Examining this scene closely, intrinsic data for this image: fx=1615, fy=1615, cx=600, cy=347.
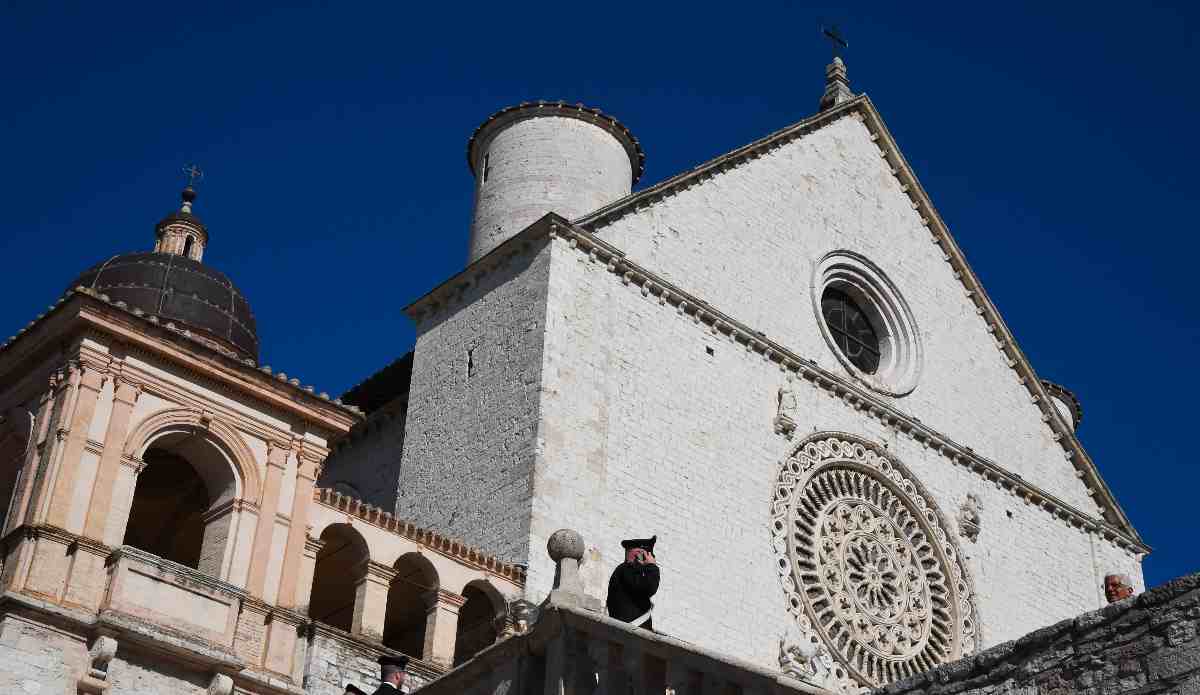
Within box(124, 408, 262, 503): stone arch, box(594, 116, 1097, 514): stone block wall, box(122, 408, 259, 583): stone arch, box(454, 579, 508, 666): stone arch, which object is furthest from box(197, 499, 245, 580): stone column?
box(594, 116, 1097, 514): stone block wall

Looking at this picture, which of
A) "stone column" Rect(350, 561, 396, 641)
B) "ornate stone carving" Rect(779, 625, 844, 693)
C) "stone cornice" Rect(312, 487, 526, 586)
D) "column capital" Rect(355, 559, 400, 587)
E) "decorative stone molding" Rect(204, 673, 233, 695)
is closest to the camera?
"decorative stone molding" Rect(204, 673, 233, 695)

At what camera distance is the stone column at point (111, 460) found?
13875mm

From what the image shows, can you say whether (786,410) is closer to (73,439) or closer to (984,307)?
(984,307)

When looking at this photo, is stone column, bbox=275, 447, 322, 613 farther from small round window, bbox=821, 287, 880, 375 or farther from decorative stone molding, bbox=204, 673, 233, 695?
small round window, bbox=821, 287, 880, 375

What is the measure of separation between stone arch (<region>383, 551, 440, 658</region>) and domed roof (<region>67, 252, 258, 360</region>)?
283 centimetres

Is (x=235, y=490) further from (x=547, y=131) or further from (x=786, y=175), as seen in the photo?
(x=786, y=175)

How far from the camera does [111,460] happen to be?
14.2 metres

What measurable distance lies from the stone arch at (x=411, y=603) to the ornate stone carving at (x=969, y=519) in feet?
25.6

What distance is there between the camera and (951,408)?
22781 mm

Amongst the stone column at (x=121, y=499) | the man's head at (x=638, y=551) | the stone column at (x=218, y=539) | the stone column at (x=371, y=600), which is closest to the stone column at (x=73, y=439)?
the stone column at (x=121, y=499)

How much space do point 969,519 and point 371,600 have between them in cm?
946

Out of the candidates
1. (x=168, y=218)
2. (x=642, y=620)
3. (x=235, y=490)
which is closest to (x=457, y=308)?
(x=168, y=218)

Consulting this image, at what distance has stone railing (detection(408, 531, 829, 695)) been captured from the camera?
8.47 metres

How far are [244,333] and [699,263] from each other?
19.1ft
